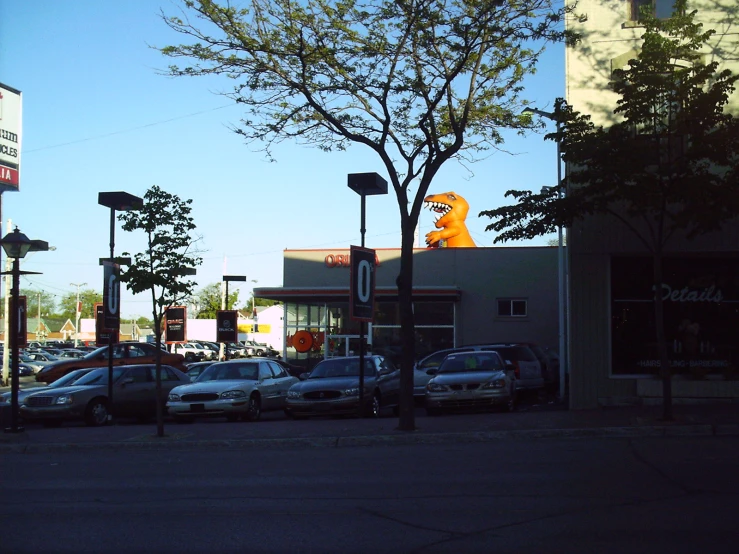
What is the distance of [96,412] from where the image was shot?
19.7 meters

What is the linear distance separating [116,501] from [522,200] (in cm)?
1015

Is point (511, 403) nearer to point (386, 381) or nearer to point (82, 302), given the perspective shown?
point (386, 381)

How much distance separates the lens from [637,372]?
18.0 m

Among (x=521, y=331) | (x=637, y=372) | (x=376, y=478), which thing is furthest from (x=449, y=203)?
(x=376, y=478)

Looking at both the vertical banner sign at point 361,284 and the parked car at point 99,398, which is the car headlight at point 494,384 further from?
the parked car at point 99,398

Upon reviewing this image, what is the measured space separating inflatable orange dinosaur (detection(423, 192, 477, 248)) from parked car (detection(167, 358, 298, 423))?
68.0 ft

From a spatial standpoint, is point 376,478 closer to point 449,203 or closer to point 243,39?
point 243,39

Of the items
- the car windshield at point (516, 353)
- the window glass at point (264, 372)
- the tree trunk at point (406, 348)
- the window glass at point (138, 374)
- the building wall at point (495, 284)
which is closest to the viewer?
the tree trunk at point (406, 348)

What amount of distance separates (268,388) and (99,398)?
12.8 feet

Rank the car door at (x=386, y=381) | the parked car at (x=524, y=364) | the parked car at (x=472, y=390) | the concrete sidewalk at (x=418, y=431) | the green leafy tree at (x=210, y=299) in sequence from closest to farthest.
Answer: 1. the concrete sidewalk at (x=418, y=431)
2. the parked car at (x=472, y=390)
3. the car door at (x=386, y=381)
4. the parked car at (x=524, y=364)
5. the green leafy tree at (x=210, y=299)

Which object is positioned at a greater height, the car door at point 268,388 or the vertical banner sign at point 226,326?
the vertical banner sign at point 226,326

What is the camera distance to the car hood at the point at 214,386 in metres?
19.2

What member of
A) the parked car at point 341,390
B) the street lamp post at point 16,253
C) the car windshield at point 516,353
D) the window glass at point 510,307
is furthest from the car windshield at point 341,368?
the window glass at point 510,307

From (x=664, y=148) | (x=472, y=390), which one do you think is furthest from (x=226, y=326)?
(x=664, y=148)
